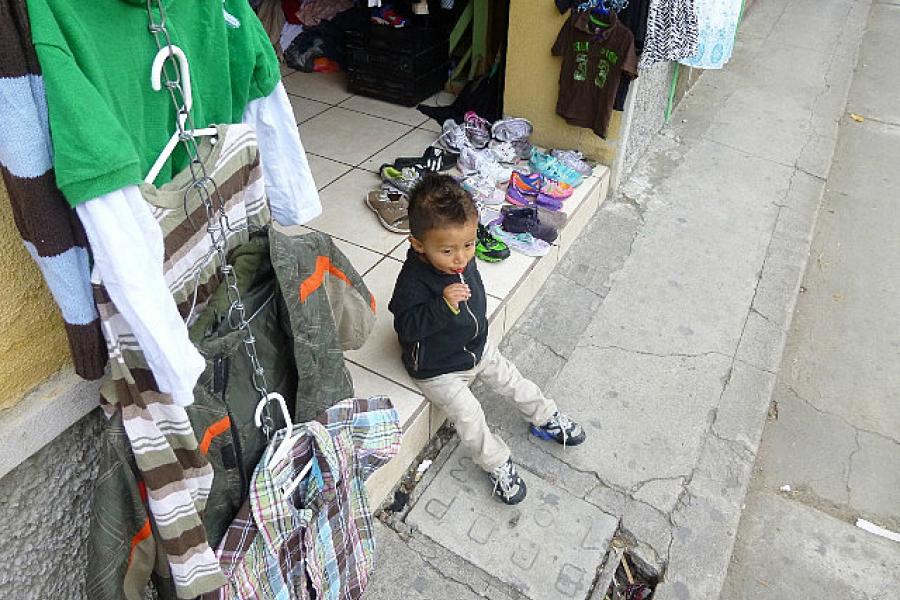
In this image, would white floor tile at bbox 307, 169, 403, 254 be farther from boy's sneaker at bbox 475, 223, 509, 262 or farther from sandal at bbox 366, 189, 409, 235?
boy's sneaker at bbox 475, 223, 509, 262

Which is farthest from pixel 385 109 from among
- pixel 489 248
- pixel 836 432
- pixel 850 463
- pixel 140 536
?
pixel 140 536

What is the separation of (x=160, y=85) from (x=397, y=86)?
3.54 meters

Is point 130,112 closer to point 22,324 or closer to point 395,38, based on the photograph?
point 22,324

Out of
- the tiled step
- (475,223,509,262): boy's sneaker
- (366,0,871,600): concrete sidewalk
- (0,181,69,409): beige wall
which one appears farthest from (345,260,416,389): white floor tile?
(0,181,69,409): beige wall

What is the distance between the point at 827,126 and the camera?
5.67m

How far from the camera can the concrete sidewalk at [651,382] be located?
2.35m

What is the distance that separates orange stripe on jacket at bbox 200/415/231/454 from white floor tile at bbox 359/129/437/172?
262 cm

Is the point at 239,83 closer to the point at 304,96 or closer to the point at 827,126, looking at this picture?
the point at 304,96

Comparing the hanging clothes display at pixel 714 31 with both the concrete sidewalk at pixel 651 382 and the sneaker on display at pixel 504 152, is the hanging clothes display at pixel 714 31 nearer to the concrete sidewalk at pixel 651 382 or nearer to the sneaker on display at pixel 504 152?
the concrete sidewalk at pixel 651 382

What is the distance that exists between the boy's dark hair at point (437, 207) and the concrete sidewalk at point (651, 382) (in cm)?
100

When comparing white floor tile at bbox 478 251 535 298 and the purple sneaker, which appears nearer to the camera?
white floor tile at bbox 478 251 535 298

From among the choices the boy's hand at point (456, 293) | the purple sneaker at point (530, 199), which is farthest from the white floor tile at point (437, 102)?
→ the boy's hand at point (456, 293)

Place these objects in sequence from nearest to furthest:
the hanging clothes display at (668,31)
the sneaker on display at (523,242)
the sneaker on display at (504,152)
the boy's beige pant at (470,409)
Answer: the boy's beige pant at (470,409) → the sneaker on display at (523,242) → the hanging clothes display at (668,31) → the sneaker on display at (504,152)

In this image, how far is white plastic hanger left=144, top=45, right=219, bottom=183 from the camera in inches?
52.3
